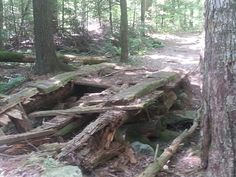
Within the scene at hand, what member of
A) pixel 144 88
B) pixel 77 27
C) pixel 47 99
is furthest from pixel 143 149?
pixel 77 27

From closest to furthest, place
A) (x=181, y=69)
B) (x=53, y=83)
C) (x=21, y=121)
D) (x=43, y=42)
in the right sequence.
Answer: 1. (x=21, y=121)
2. (x=53, y=83)
3. (x=43, y=42)
4. (x=181, y=69)

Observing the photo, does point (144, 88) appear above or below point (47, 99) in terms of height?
above

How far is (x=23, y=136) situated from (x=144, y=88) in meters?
3.11

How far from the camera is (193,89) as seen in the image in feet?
37.3

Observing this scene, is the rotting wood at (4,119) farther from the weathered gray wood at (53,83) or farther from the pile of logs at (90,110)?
the weathered gray wood at (53,83)

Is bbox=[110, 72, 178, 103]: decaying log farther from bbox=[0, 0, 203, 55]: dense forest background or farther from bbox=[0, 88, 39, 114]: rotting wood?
bbox=[0, 0, 203, 55]: dense forest background

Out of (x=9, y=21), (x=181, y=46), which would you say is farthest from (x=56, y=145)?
(x=181, y=46)

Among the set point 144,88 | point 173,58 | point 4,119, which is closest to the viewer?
point 4,119

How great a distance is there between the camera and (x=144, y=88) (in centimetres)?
810

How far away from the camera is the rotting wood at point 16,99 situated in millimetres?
7164

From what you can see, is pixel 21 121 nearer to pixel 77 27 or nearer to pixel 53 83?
pixel 53 83

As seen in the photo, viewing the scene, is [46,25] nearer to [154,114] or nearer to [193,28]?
[154,114]

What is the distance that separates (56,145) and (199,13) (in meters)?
37.2

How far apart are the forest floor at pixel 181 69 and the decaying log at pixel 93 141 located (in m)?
0.80
